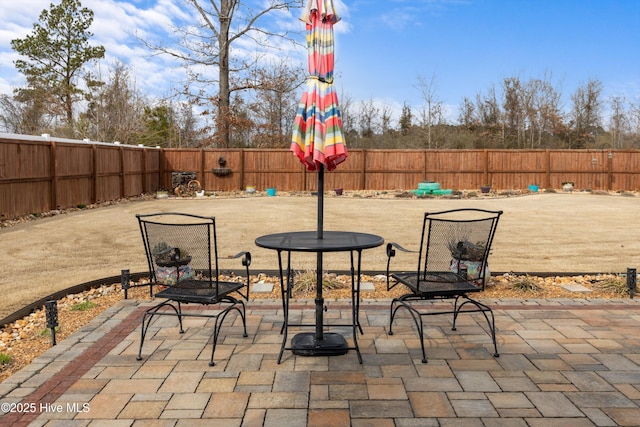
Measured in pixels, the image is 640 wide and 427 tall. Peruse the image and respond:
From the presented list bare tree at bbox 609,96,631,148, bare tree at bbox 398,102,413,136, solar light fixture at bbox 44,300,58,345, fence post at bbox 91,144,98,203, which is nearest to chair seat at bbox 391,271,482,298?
solar light fixture at bbox 44,300,58,345

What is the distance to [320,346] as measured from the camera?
3.33 m

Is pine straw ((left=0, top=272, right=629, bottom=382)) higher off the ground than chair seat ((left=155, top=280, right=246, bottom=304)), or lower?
lower

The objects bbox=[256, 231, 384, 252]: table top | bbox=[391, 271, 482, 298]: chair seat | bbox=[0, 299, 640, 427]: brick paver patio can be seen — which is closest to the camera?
bbox=[0, 299, 640, 427]: brick paver patio

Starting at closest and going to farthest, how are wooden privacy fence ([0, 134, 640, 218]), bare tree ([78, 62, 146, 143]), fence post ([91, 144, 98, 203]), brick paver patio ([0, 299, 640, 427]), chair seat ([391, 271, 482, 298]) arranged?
brick paver patio ([0, 299, 640, 427])
chair seat ([391, 271, 482, 298])
fence post ([91, 144, 98, 203])
wooden privacy fence ([0, 134, 640, 218])
bare tree ([78, 62, 146, 143])

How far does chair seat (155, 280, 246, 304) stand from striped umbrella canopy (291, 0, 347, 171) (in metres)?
1.07

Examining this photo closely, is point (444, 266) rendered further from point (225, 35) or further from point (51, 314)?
point (225, 35)

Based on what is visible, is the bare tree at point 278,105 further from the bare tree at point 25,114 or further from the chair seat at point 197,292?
the chair seat at point 197,292

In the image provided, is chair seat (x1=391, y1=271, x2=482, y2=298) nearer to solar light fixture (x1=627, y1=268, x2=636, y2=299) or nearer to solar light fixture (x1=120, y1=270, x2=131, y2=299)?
solar light fixture (x1=627, y1=268, x2=636, y2=299)

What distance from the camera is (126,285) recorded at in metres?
4.80

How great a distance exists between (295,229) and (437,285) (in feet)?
21.2

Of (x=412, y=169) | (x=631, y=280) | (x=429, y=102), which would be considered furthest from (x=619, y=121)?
(x=631, y=280)

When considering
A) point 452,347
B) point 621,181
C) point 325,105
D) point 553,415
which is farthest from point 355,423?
point 621,181

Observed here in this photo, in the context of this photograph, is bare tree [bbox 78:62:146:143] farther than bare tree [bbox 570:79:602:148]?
No

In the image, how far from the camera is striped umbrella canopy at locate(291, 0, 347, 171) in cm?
325
